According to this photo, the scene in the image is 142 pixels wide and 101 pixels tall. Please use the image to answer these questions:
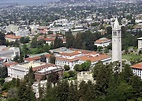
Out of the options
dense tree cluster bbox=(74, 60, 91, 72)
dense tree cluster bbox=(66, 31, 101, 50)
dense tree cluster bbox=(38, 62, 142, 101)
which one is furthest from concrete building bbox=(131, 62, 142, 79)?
dense tree cluster bbox=(66, 31, 101, 50)

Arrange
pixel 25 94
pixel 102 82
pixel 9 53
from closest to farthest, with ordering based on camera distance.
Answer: pixel 25 94 < pixel 102 82 < pixel 9 53

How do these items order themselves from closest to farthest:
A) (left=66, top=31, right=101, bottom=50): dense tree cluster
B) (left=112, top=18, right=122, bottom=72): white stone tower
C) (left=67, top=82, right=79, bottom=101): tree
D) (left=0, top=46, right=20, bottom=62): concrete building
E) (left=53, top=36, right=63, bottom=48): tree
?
(left=67, top=82, right=79, bottom=101): tree < (left=112, top=18, right=122, bottom=72): white stone tower < (left=0, top=46, right=20, bottom=62): concrete building < (left=66, top=31, right=101, bottom=50): dense tree cluster < (left=53, top=36, right=63, bottom=48): tree

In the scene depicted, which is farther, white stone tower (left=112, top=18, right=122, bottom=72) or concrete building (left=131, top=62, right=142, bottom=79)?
white stone tower (left=112, top=18, right=122, bottom=72)

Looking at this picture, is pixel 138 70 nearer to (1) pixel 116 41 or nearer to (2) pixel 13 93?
(1) pixel 116 41

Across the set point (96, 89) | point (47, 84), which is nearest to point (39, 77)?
point (47, 84)

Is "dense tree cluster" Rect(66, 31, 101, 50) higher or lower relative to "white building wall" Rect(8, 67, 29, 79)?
higher

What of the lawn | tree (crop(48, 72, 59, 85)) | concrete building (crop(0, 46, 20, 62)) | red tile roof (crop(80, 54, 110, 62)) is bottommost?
the lawn

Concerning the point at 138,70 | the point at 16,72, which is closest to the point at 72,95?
the point at 138,70

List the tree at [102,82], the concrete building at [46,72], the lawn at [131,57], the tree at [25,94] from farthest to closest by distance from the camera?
1. the lawn at [131,57]
2. the concrete building at [46,72]
3. the tree at [102,82]
4. the tree at [25,94]

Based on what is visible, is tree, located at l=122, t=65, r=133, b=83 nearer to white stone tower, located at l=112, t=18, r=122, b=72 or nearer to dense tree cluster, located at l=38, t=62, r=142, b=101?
dense tree cluster, located at l=38, t=62, r=142, b=101

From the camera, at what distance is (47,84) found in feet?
57.5

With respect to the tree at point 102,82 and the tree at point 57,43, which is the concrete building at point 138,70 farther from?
the tree at point 57,43

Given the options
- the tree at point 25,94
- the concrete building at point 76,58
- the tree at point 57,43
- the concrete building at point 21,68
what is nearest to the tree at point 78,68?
the concrete building at point 76,58

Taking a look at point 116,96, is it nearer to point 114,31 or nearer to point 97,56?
point 114,31
